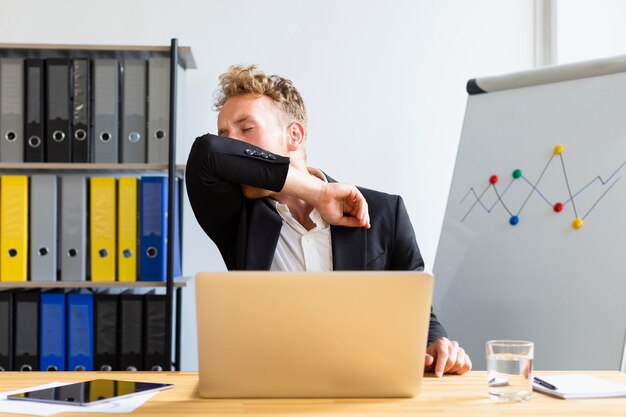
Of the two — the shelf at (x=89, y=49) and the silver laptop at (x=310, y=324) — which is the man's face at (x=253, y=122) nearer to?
the shelf at (x=89, y=49)

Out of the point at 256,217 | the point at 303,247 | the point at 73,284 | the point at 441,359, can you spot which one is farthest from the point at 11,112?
the point at 441,359

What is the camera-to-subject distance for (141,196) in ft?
8.07

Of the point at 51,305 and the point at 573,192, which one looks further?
the point at 51,305

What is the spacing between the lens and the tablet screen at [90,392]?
1000 millimetres

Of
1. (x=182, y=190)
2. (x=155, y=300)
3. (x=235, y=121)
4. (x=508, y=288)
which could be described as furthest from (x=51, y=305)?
(x=508, y=288)

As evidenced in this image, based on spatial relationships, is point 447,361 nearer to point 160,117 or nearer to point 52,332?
point 160,117

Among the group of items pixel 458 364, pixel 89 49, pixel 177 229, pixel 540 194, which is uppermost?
pixel 89 49

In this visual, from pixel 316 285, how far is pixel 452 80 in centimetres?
207

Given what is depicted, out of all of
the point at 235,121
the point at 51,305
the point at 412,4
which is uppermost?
the point at 412,4

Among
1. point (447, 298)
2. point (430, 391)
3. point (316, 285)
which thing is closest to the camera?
point (316, 285)

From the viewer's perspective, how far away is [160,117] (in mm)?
2463

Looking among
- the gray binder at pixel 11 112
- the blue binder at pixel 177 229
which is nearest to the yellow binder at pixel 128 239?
the blue binder at pixel 177 229

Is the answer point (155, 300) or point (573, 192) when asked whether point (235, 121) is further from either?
point (573, 192)

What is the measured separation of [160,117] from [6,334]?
870 mm
